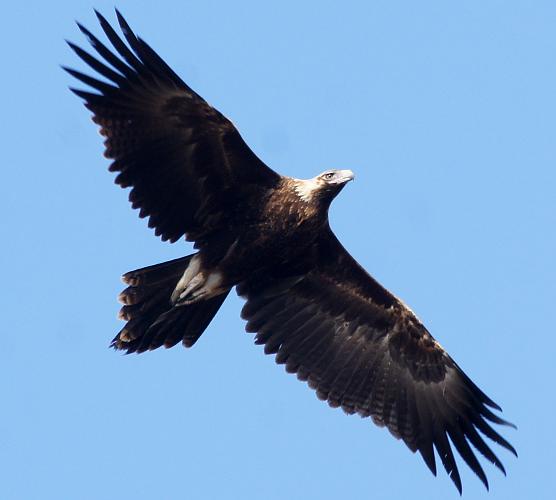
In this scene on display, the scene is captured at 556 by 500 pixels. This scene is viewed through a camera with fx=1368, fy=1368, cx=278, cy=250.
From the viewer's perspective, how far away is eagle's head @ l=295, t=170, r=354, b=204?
1491cm

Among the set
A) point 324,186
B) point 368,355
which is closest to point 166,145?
point 324,186

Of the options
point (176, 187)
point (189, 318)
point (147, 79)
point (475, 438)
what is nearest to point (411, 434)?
point (475, 438)

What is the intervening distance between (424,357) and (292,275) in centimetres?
189

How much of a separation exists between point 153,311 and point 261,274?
1.35m

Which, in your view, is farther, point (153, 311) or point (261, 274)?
point (261, 274)

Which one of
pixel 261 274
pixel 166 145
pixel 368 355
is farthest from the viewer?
pixel 368 355

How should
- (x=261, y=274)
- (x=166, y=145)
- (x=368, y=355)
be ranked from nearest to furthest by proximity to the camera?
(x=166, y=145)
(x=261, y=274)
(x=368, y=355)

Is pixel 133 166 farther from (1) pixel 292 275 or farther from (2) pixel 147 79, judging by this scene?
(1) pixel 292 275

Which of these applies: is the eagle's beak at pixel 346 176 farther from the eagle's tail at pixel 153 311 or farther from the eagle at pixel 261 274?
the eagle's tail at pixel 153 311

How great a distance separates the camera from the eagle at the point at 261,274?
572 inches

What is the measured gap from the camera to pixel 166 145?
14.7 m

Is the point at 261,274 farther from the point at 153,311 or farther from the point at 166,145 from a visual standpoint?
the point at 166,145

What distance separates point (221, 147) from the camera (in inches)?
580

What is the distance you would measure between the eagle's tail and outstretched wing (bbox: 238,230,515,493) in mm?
985
